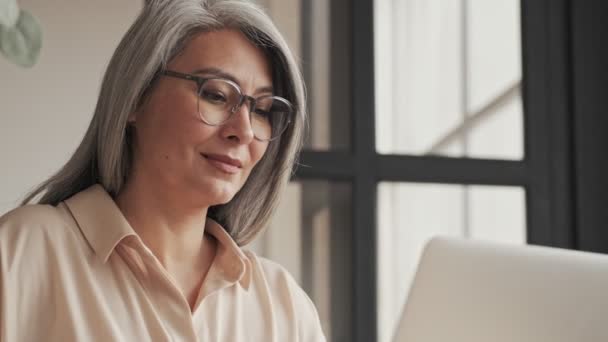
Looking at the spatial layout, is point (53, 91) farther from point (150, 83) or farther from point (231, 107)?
point (231, 107)

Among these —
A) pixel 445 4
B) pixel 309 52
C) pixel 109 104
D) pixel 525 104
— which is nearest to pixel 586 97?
pixel 525 104

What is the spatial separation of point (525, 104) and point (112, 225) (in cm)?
172

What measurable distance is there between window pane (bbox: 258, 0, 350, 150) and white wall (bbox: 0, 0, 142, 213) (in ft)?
1.95

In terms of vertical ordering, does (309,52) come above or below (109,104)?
above

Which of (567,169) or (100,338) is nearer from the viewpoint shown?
(100,338)

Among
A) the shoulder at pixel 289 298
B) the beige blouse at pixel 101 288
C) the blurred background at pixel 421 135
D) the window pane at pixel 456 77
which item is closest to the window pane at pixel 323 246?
the blurred background at pixel 421 135

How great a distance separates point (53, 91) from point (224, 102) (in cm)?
80

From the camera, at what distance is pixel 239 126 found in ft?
5.06

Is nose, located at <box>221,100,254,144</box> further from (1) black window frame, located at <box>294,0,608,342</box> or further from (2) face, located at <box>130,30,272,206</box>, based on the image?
(1) black window frame, located at <box>294,0,608,342</box>

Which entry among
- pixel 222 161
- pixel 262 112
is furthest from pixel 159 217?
pixel 262 112

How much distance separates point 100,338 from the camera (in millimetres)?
1380

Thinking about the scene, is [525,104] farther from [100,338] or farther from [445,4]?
[100,338]

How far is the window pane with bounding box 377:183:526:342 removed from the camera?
2.56 metres

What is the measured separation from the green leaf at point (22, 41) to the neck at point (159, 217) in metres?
0.38
